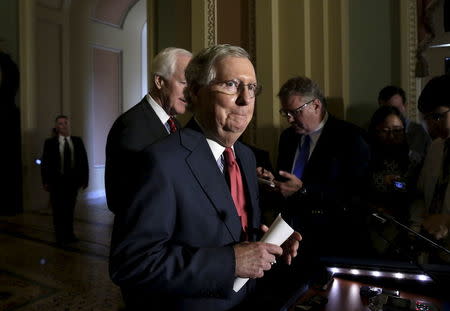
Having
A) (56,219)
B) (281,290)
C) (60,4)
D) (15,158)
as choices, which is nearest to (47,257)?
(56,219)

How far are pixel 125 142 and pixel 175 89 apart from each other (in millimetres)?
363

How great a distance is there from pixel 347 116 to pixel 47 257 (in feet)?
10.2

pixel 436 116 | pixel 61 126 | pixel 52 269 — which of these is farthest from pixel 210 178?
pixel 61 126

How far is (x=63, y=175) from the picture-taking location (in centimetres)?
478

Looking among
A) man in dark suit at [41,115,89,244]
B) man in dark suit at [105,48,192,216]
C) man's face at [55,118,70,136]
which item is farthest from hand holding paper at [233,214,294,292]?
man's face at [55,118,70,136]

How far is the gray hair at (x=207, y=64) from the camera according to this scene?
1.06 meters

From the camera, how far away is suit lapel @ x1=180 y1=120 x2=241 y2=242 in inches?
40.0

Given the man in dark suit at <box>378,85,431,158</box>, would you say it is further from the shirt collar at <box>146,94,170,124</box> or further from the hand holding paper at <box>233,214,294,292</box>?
the hand holding paper at <box>233,214,294,292</box>

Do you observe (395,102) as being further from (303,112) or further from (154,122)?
(154,122)

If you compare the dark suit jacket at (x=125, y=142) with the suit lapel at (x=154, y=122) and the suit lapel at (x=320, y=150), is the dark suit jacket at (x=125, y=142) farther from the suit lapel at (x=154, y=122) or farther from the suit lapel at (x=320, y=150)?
the suit lapel at (x=320, y=150)

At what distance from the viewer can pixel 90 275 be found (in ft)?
11.4

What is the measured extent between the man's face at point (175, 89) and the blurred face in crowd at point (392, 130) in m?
1.09

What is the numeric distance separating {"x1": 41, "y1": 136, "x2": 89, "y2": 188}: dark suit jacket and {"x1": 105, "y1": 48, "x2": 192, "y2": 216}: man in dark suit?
11.0 feet

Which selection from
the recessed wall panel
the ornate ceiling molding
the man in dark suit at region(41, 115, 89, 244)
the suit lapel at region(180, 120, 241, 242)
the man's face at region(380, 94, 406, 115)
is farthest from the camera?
the recessed wall panel
